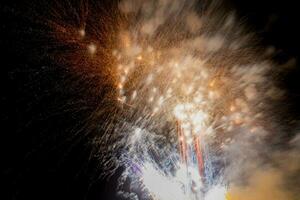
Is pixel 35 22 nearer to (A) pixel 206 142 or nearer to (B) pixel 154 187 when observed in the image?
(A) pixel 206 142

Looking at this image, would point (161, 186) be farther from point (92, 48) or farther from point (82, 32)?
point (82, 32)

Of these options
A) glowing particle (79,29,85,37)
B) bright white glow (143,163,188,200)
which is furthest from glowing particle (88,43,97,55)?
bright white glow (143,163,188,200)

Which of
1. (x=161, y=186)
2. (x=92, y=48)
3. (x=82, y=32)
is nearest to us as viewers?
(x=82, y=32)

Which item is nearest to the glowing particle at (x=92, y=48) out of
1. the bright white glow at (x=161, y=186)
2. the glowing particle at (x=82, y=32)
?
the glowing particle at (x=82, y=32)

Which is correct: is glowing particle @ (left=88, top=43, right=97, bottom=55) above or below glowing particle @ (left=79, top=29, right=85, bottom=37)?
above

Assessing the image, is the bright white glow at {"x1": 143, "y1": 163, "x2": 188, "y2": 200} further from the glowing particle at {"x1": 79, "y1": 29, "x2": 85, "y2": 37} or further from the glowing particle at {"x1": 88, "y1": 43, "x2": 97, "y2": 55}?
the glowing particle at {"x1": 79, "y1": 29, "x2": 85, "y2": 37}

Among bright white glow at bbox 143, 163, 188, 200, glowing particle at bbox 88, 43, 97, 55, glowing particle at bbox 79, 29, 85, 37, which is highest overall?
bright white glow at bbox 143, 163, 188, 200

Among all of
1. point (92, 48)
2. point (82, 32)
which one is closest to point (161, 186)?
point (92, 48)

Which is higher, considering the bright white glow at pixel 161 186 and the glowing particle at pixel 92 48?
the bright white glow at pixel 161 186

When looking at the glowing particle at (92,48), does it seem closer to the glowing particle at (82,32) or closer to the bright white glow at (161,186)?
the glowing particle at (82,32)

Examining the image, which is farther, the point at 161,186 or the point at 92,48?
the point at 161,186

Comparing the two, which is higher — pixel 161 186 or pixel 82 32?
pixel 161 186

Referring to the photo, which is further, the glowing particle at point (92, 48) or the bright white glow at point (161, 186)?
the bright white glow at point (161, 186)

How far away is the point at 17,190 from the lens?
771cm
